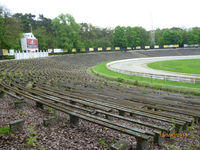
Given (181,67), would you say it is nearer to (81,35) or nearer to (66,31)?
(66,31)

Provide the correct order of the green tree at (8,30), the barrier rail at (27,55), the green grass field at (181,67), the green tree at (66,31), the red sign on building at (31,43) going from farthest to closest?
the green tree at (66,31) → the red sign on building at (31,43) → the green tree at (8,30) → the barrier rail at (27,55) → the green grass field at (181,67)

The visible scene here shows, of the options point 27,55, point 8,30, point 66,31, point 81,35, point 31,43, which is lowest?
point 27,55

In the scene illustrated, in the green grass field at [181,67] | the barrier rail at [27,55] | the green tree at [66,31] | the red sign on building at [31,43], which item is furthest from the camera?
the green tree at [66,31]

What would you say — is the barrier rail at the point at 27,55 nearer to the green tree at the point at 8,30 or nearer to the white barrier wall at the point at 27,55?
the white barrier wall at the point at 27,55

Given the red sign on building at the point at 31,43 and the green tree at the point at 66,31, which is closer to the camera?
the red sign on building at the point at 31,43

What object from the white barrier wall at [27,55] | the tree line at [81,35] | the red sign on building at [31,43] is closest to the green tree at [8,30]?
the red sign on building at [31,43]

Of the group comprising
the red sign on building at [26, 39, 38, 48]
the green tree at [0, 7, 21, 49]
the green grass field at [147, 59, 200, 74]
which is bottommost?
the green grass field at [147, 59, 200, 74]

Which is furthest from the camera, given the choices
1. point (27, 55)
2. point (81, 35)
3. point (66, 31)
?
point (81, 35)

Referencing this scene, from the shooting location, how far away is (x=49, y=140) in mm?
4523

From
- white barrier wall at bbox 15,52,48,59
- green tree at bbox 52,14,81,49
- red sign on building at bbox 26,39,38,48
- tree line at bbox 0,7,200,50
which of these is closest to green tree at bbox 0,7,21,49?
red sign on building at bbox 26,39,38,48

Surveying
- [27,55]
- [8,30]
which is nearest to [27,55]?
[27,55]

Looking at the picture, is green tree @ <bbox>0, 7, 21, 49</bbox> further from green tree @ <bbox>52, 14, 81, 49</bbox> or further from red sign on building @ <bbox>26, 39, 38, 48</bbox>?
green tree @ <bbox>52, 14, 81, 49</bbox>

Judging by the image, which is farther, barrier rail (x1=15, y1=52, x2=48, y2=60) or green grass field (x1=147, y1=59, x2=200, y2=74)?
barrier rail (x1=15, y1=52, x2=48, y2=60)

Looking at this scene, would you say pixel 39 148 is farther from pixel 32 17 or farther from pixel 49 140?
pixel 32 17
